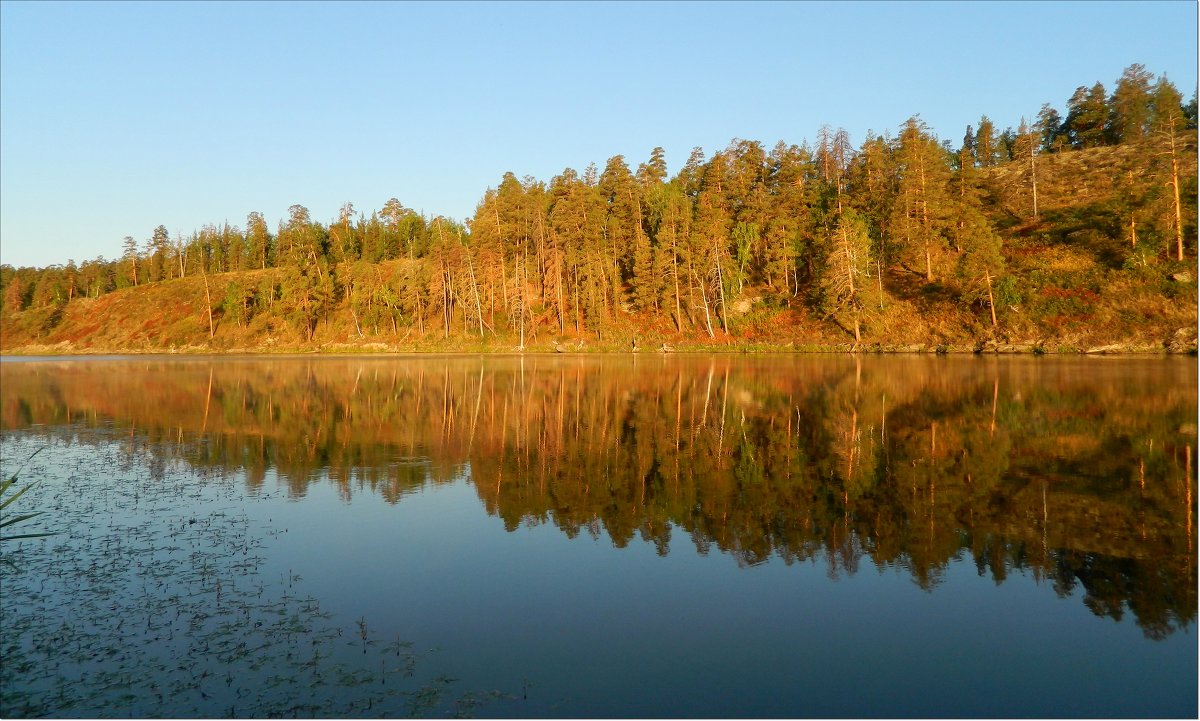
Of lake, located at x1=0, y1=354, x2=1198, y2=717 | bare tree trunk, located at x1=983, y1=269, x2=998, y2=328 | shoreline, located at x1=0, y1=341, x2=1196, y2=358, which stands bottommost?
lake, located at x1=0, y1=354, x2=1198, y2=717

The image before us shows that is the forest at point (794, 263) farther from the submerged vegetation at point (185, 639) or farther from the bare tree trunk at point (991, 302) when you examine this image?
the submerged vegetation at point (185, 639)

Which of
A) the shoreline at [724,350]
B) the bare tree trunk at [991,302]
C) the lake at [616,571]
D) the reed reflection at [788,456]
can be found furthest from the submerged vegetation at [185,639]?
the bare tree trunk at [991,302]

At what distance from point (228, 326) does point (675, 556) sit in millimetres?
120944

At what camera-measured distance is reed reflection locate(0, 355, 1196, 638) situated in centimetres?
1170

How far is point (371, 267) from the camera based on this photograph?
107 meters

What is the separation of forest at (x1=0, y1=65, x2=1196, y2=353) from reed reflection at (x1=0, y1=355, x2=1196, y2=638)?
26690 millimetres

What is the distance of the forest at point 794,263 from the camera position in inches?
2542

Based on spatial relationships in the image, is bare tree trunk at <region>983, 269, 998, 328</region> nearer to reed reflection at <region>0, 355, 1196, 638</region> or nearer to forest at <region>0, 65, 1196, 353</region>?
forest at <region>0, 65, 1196, 353</region>

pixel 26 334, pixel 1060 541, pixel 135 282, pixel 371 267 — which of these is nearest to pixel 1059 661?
pixel 1060 541

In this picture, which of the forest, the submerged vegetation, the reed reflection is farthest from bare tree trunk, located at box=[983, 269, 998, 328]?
the submerged vegetation

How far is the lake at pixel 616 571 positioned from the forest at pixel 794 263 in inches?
1790

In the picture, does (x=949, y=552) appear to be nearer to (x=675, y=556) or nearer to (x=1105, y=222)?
(x=675, y=556)

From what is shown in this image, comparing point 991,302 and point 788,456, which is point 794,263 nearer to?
point 991,302

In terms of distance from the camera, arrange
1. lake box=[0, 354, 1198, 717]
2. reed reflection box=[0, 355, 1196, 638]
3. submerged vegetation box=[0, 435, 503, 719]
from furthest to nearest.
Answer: reed reflection box=[0, 355, 1196, 638]
lake box=[0, 354, 1198, 717]
submerged vegetation box=[0, 435, 503, 719]
